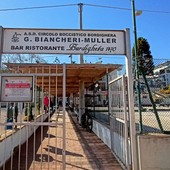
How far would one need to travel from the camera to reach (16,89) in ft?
15.8

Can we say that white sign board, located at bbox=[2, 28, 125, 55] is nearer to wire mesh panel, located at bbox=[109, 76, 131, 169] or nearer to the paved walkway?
wire mesh panel, located at bbox=[109, 76, 131, 169]

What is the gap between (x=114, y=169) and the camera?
5383mm

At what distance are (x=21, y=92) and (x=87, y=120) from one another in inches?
307

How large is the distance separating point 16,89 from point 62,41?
150 cm

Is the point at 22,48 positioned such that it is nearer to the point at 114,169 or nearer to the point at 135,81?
the point at 135,81

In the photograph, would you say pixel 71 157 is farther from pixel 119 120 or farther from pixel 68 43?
pixel 68 43

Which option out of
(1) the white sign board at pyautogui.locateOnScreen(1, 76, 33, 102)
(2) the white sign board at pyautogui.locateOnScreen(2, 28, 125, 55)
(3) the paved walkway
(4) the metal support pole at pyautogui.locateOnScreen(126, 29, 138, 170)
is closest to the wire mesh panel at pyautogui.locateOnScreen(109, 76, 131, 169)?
(4) the metal support pole at pyautogui.locateOnScreen(126, 29, 138, 170)

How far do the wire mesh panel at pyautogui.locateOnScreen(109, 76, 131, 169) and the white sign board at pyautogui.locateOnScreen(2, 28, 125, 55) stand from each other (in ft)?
2.88

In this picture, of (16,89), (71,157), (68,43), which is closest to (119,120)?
(71,157)

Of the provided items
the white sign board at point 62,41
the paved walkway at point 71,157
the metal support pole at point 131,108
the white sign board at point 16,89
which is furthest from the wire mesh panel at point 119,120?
the white sign board at point 16,89

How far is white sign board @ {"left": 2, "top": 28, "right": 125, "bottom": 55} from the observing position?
5004mm

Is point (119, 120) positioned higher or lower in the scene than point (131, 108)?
lower

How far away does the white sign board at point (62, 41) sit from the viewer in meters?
5.00

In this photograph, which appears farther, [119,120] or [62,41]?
[119,120]
